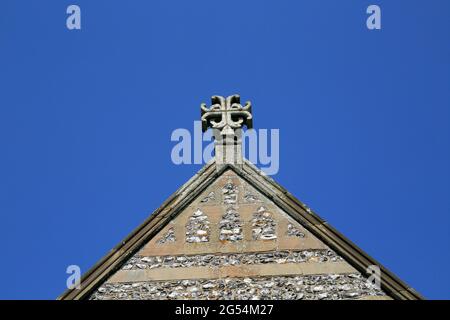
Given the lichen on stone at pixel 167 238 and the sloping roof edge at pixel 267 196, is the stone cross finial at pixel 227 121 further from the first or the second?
the lichen on stone at pixel 167 238

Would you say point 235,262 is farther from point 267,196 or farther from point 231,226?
point 267,196

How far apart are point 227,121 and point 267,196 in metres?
1.25

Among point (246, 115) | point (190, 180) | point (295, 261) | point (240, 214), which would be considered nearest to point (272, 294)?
point (295, 261)

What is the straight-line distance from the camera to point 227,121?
33.6 feet

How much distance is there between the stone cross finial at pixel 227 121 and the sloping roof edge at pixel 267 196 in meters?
0.28

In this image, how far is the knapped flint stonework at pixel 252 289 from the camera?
8312mm

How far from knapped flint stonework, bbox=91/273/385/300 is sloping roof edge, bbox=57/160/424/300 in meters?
0.14

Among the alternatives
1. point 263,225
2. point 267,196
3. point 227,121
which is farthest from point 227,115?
point 263,225

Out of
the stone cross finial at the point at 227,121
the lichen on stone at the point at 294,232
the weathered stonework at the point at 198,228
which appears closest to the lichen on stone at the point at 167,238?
the weathered stonework at the point at 198,228

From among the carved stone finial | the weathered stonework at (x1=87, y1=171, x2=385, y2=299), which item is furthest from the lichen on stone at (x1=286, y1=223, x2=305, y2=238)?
the carved stone finial

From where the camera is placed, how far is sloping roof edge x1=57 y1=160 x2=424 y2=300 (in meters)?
8.48
